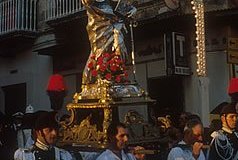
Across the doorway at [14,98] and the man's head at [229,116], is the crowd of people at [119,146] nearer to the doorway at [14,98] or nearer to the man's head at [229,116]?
the man's head at [229,116]

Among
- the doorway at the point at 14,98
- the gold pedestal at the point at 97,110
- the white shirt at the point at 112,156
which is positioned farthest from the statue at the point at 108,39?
the doorway at the point at 14,98

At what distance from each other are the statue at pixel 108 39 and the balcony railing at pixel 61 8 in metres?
6.67

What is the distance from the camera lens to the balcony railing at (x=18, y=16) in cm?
1580

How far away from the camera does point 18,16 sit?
51.6 feet

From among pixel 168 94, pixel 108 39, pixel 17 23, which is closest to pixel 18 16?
pixel 17 23

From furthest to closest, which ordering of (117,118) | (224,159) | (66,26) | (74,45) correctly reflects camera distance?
1. (74,45)
2. (66,26)
3. (117,118)
4. (224,159)

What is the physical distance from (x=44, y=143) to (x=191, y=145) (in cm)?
133

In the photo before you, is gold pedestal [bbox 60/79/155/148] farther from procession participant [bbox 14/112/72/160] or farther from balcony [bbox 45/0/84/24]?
balcony [bbox 45/0/84/24]

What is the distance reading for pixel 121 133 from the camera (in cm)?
450

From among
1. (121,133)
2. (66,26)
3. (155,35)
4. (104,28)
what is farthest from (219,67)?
(121,133)

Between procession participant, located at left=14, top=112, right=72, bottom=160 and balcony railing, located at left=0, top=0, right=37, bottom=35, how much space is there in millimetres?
11422

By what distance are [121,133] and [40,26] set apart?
12199mm

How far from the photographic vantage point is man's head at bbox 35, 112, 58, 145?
4449mm

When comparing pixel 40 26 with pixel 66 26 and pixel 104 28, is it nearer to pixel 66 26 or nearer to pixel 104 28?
pixel 66 26
